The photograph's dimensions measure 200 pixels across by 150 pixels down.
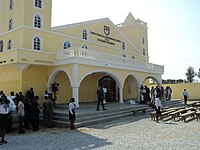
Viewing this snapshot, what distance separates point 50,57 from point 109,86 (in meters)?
7.67

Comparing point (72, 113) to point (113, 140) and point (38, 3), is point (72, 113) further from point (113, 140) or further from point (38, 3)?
point (38, 3)

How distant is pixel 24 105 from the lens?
10258 millimetres

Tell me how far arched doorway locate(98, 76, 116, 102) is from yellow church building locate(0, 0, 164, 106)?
10 cm

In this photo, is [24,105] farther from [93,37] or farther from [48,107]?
[93,37]

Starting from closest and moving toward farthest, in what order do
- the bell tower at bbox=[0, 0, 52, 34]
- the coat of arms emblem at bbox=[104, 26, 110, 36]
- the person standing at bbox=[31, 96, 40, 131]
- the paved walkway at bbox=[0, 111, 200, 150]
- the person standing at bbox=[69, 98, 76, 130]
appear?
1. the paved walkway at bbox=[0, 111, 200, 150]
2. the person standing at bbox=[69, 98, 76, 130]
3. the person standing at bbox=[31, 96, 40, 131]
4. the bell tower at bbox=[0, 0, 52, 34]
5. the coat of arms emblem at bbox=[104, 26, 110, 36]

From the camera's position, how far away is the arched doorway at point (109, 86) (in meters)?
20.6

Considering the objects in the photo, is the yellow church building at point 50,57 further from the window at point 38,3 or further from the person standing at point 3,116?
the person standing at point 3,116

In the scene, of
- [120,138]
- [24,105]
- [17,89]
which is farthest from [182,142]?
[17,89]

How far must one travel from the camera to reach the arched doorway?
20578 millimetres

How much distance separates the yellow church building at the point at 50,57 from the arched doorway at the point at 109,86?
0.31 ft

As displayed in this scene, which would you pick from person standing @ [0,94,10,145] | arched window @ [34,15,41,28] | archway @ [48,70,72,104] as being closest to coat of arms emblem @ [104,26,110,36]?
archway @ [48,70,72,104]

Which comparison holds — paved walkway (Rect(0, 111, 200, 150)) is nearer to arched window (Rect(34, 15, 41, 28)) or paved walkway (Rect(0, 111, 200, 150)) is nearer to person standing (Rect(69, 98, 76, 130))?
person standing (Rect(69, 98, 76, 130))

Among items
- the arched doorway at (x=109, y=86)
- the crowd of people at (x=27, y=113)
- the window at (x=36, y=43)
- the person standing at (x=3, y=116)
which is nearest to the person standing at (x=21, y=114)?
the crowd of people at (x=27, y=113)

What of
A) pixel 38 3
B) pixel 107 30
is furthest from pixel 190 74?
pixel 38 3
